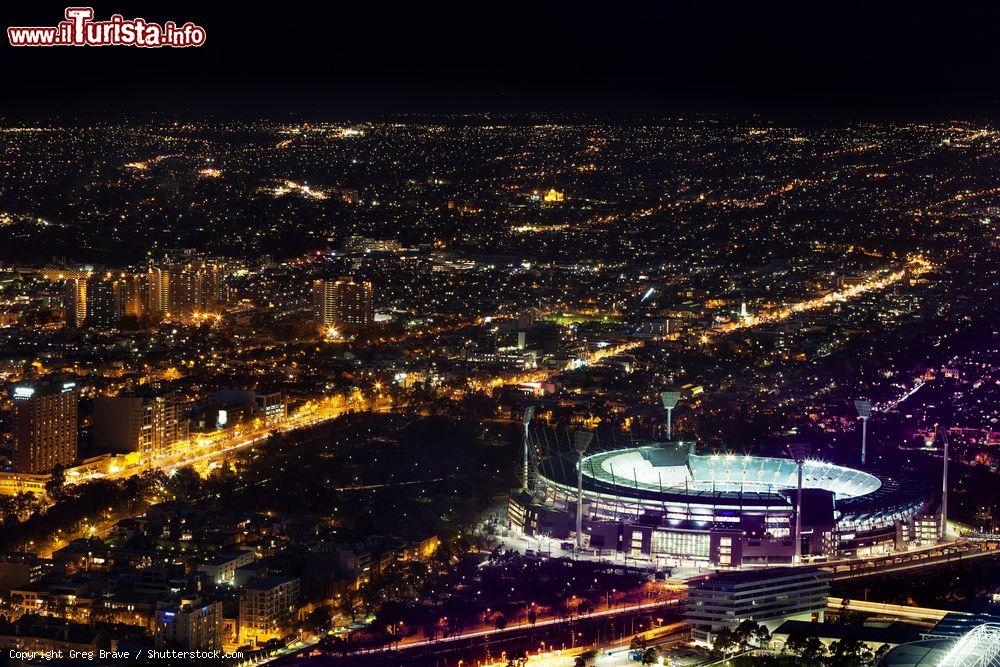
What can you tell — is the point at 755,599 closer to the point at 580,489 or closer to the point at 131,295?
the point at 580,489

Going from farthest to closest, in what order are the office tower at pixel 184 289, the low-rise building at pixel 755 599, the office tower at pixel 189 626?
the office tower at pixel 184 289 → the low-rise building at pixel 755 599 → the office tower at pixel 189 626

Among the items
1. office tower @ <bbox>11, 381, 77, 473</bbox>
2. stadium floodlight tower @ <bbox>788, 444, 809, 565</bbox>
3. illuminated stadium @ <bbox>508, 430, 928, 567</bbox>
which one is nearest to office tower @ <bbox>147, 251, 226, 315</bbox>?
office tower @ <bbox>11, 381, 77, 473</bbox>

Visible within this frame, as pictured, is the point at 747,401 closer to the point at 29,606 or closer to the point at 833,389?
the point at 833,389

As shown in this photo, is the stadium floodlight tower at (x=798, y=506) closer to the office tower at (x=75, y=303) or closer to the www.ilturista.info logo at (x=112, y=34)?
the www.ilturista.info logo at (x=112, y=34)

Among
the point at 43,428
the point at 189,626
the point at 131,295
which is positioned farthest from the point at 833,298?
the point at 189,626

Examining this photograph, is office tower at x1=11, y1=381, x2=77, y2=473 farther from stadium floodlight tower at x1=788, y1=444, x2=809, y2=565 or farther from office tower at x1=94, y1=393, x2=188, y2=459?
stadium floodlight tower at x1=788, y1=444, x2=809, y2=565

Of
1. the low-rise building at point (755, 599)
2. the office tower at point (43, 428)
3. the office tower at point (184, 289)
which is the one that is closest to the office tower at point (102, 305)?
the office tower at point (184, 289)

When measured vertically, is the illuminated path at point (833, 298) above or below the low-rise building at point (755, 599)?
above
